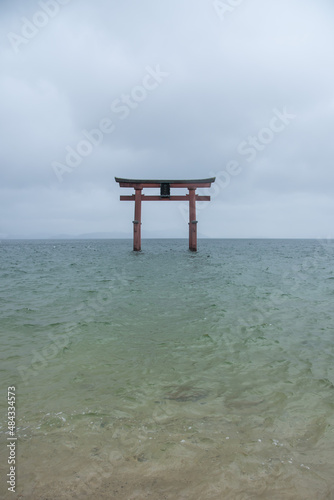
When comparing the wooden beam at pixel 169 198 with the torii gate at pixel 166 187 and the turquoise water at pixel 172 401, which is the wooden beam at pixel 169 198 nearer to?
the torii gate at pixel 166 187

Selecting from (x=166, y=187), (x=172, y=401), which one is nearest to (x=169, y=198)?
(x=166, y=187)

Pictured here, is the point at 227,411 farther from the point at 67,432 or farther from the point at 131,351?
the point at 131,351

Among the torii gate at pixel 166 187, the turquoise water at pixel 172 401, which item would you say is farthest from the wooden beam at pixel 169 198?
the turquoise water at pixel 172 401

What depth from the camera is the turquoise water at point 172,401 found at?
1949 mm

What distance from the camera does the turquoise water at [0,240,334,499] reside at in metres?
1.95

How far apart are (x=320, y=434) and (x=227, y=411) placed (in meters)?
0.81

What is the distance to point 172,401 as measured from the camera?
118 inches

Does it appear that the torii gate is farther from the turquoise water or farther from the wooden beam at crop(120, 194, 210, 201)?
the turquoise water

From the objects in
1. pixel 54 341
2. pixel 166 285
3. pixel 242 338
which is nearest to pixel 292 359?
pixel 242 338

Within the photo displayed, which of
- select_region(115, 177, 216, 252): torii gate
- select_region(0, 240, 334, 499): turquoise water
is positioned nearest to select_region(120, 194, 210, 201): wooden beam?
select_region(115, 177, 216, 252): torii gate

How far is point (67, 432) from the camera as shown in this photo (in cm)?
249

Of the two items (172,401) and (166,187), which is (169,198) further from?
(172,401)

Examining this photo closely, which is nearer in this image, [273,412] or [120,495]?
[120,495]

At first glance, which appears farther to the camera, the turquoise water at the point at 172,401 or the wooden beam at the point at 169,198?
the wooden beam at the point at 169,198
